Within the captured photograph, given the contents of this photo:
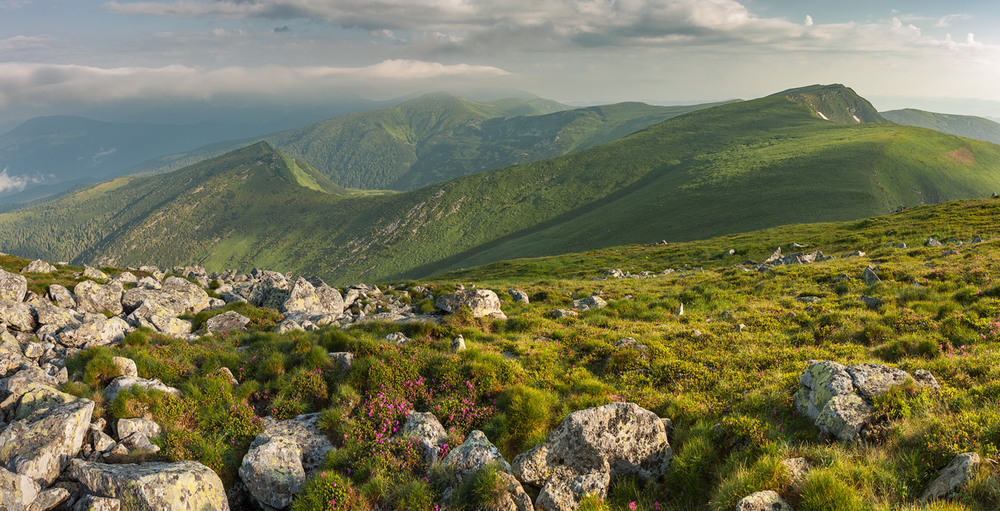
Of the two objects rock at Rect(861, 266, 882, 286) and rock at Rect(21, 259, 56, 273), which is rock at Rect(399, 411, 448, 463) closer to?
rock at Rect(861, 266, 882, 286)

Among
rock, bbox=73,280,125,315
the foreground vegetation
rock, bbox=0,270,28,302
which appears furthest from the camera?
rock, bbox=73,280,125,315

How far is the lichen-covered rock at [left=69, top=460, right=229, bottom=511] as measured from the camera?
8352mm

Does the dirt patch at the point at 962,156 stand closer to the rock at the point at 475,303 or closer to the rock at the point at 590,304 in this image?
the rock at the point at 590,304

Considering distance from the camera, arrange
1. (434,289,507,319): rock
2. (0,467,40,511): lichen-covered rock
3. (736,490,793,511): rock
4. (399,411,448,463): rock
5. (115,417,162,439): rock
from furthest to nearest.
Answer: (434,289,507,319): rock, (115,417,162,439): rock, (399,411,448,463): rock, (0,467,40,511): lichen-covered rock, (736,490,793,511): rock

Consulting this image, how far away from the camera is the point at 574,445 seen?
9.54 metres

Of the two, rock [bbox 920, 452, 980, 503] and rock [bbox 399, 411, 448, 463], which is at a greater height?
rock [bbox 920, 452, 980, 503]

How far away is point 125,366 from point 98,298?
17.6m

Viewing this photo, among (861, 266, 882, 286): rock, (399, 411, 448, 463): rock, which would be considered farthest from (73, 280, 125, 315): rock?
(861, 266, 882, 286): rock

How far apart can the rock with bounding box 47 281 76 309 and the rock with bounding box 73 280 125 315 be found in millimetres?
355

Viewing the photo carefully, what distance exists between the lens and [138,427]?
10.8 meters

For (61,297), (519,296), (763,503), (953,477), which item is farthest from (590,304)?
(61,297)

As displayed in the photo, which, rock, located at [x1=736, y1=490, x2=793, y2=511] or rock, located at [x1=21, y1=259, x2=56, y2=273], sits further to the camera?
rock, located at [x1=21, y1=259, x2=56, y2=273]

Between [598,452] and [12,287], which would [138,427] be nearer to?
[598,452]

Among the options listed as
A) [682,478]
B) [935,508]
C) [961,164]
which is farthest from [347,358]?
[961,164]
